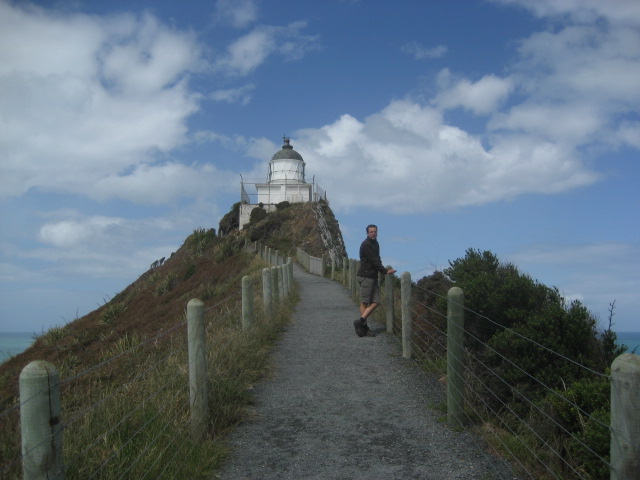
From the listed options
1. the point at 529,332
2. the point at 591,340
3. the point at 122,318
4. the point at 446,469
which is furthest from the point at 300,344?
the point at 122,318

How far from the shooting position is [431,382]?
7668 mm

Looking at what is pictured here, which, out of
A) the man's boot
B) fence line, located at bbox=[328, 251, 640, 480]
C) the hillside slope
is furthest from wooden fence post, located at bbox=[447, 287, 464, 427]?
the hillside slope

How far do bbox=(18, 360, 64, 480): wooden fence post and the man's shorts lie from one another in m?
7.77

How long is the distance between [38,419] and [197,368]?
2496 mm

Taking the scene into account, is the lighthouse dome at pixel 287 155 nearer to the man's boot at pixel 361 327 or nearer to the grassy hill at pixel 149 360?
the grassy hill at pixel 149 360

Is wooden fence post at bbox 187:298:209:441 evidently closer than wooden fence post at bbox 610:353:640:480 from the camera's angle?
No

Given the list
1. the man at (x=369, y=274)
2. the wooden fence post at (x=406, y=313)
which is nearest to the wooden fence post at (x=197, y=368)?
the wooden fence post at (x=406, y=313)

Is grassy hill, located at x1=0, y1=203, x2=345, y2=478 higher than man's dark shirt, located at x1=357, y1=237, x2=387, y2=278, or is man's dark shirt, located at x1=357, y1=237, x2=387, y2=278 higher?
man's dark shirt, located at x1=357, y1=237, x2=387, y2=278

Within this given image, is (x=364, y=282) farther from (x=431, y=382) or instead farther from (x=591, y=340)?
(x=591, y=340)

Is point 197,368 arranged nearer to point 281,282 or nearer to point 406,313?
point 406,313

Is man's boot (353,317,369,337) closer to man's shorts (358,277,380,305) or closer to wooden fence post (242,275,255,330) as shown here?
man's shorts (358,277,380,305)

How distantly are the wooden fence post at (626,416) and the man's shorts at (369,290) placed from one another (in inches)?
295

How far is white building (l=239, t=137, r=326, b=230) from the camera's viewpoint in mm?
59938

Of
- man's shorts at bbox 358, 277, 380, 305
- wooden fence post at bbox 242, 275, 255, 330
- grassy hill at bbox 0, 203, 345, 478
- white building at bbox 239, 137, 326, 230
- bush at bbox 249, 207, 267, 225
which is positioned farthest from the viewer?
white building at bbox 239, 137, 326, 230
